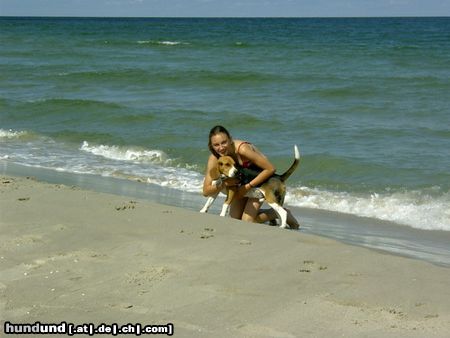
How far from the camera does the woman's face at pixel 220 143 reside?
22.2ft

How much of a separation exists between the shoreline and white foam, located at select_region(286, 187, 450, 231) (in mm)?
196

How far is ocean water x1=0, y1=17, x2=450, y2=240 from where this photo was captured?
959cm

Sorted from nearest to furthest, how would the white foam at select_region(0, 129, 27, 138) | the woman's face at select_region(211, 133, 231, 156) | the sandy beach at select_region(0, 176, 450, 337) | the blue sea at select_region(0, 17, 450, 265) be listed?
the sandy beach at select_region(0, 176, 450, 337), the woman's face at select_region(211, 133, 231, 156), the blue sea at select_region(0, 17, 450, 265), the white foam at select_region(0, 129, 27, 138)

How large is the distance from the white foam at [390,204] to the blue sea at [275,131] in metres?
0.02

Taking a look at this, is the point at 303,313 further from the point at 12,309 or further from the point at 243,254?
the point at 12,309

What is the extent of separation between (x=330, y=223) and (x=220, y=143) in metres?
1.76

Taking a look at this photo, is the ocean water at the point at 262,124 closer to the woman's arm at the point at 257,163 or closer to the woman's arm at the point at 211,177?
the woman's arm at the point at 257,163

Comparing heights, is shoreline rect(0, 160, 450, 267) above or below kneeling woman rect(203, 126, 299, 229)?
below

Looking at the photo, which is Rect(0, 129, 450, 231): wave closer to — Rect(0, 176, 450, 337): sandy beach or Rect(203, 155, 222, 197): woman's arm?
Rect(203, 155, 222, 197): woman's arm

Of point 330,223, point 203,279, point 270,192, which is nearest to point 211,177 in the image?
point 270,192

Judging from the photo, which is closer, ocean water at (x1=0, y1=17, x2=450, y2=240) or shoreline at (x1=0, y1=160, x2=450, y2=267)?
shoreline at (x1=0, y1=160, x2=450, y2=267)

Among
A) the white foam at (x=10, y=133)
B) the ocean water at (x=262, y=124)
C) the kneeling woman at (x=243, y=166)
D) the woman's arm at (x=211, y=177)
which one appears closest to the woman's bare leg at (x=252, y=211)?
the kneeling woman at (x=243, y=166)

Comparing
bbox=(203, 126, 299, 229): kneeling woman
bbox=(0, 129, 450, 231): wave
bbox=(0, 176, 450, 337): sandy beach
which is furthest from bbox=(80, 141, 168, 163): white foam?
bbox=(0, 176, 450, 337): sandy beach

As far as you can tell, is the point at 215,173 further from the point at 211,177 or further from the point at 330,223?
the point at 330,223
